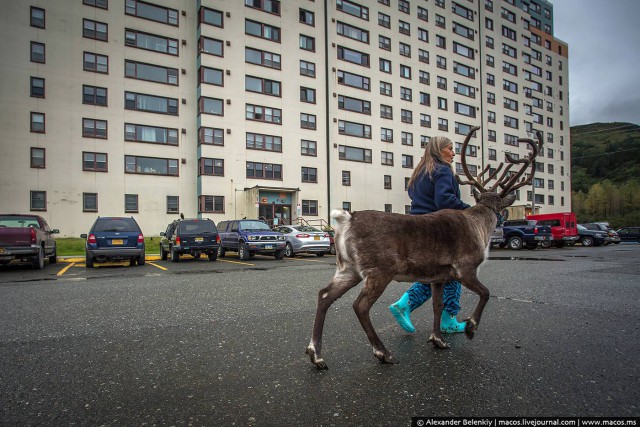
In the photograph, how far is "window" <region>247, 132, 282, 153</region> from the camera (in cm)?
3659

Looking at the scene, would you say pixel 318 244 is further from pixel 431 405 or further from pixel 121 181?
pixel 121 181

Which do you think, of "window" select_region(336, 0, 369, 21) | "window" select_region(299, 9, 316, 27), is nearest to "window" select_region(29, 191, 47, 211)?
"window" select_region(299, 9, 316, 27)

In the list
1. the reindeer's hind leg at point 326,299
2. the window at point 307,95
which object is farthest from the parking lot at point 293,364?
the window at point 307,95

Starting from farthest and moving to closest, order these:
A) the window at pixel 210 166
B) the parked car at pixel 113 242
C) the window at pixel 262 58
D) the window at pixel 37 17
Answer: the window at pixel 262 58
the window at pixel 210 166
the window at pixel 37 17
the parked car at pixel 113 242

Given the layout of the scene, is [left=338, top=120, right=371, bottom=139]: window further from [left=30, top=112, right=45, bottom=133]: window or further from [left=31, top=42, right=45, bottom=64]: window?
[left=31, top=42, right=45, bottom=64]: window

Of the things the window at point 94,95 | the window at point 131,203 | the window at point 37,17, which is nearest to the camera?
the window at point 37,17

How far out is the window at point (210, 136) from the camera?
34188 mm

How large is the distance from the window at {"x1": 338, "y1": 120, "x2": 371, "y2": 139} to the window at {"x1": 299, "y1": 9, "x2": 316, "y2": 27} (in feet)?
35.4

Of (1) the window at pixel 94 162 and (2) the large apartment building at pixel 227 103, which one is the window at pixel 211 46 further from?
(1) the window at pixel 94 162

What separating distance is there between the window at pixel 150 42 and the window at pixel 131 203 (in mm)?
12905

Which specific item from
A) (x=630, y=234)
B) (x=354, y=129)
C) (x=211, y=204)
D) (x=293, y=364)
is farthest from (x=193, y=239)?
(x=630, y=234)

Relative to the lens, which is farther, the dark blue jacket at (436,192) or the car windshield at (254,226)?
the car windshield at (254,226)

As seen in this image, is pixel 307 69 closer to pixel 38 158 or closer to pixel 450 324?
pixel 38 158

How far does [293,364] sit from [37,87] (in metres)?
35.8
